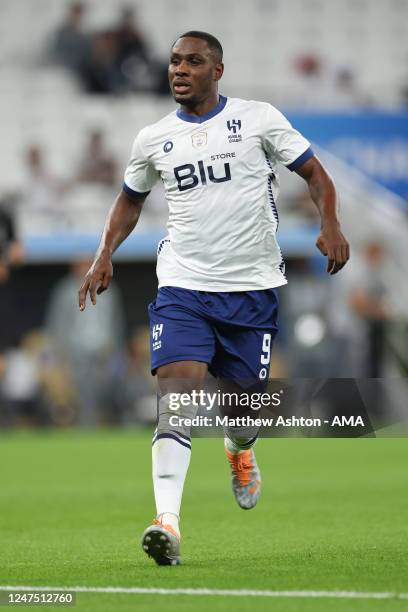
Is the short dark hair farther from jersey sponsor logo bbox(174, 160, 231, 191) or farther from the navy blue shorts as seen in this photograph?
the navy blue shorts

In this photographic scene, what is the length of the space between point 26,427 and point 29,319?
2.43 meters

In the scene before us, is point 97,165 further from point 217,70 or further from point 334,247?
point 334,247

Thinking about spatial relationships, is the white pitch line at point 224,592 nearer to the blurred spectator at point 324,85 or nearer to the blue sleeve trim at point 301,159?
the blue sleeve trim at point 301,159

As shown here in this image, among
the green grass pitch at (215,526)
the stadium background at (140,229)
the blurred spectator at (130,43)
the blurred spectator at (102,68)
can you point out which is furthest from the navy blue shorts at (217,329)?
the blurred spectator at (102,68)

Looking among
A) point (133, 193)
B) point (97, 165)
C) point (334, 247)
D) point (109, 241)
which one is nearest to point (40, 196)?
point (97, 165)

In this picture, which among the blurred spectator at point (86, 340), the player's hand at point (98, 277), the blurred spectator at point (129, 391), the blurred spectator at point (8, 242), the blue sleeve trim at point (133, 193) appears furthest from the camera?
the blurred spectator at point (129, 391)

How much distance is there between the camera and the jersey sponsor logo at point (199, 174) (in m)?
6.56

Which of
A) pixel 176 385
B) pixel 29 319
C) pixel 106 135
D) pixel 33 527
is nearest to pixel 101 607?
pixel 176 385

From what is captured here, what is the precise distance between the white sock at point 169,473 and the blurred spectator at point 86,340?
11983 mm

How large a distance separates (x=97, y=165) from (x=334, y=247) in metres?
16.7

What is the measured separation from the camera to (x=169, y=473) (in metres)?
6.27

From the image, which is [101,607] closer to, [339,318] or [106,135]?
[339,318]

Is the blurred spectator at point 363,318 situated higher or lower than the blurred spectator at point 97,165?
lower

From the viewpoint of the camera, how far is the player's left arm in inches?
244
